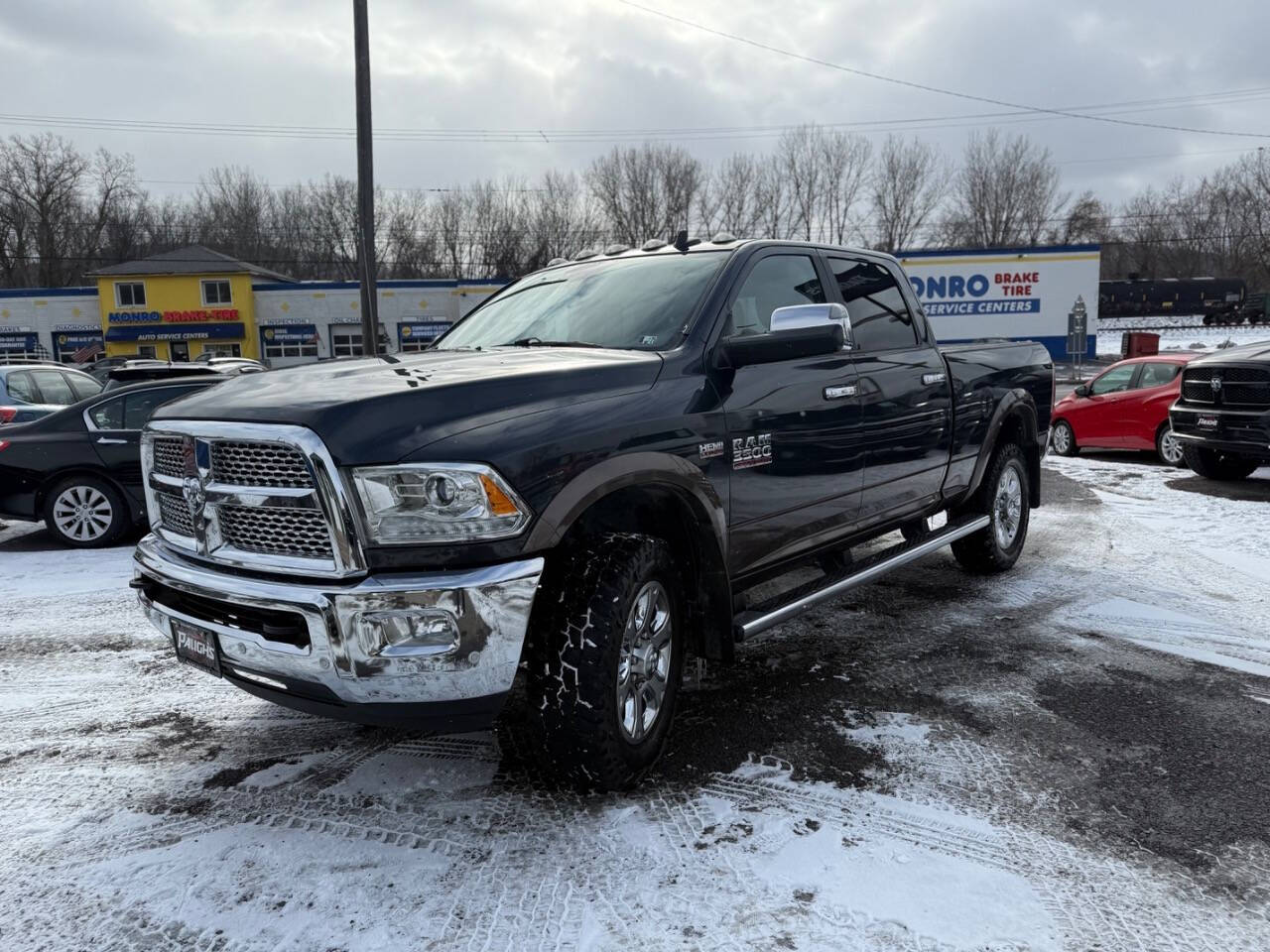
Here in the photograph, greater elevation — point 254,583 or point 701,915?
point 254,583

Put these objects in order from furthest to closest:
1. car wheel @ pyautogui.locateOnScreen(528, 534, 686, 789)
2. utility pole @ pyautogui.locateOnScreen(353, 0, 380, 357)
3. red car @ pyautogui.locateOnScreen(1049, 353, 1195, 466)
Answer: utility pole @ pyautogui.locateOnScreen(353, 0, 380, 357)
red car @ pyautogui.locateOnScreen(1049, 353, 1195, 466)
car wheel @ pyautogui.locateOnScreen(528, 534, 686, 789)

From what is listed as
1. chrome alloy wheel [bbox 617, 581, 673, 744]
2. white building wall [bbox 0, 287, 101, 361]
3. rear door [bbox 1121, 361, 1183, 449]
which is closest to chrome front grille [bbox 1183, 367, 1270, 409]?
rear door [bbox 1121, 361, 1183, 449]

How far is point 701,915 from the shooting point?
237 cm

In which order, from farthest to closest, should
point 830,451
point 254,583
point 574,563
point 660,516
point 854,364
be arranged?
point 854,364 < point 830,451 < point 660,516 < point 574,563 < point 254,583

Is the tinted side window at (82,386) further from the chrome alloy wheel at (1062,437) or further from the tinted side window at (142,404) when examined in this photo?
the chrome alloy wheel at (1062,437)

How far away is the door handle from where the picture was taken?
13.0ft

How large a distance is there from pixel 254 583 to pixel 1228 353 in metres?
10.4

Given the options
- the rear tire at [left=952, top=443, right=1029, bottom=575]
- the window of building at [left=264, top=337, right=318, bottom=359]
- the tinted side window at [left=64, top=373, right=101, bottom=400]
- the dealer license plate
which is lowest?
the rear tire at [left=952, top=443, right=1029, bottom=575]

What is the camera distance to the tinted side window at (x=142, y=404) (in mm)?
7703

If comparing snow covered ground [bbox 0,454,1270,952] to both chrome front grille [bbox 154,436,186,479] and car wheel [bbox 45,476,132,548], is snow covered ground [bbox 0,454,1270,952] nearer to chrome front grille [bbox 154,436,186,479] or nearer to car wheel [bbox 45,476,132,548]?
chrome front grille [bbox 154,436,186,479]

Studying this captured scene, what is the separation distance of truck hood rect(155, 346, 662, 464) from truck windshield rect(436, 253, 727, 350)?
0.25 metres

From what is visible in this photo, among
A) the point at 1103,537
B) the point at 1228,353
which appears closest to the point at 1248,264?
the point at 1228,353

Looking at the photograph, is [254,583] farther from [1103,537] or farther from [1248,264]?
[1248,264]

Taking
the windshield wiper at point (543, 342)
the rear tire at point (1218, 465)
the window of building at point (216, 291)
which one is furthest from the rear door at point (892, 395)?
the window of building at point (216, 291)
